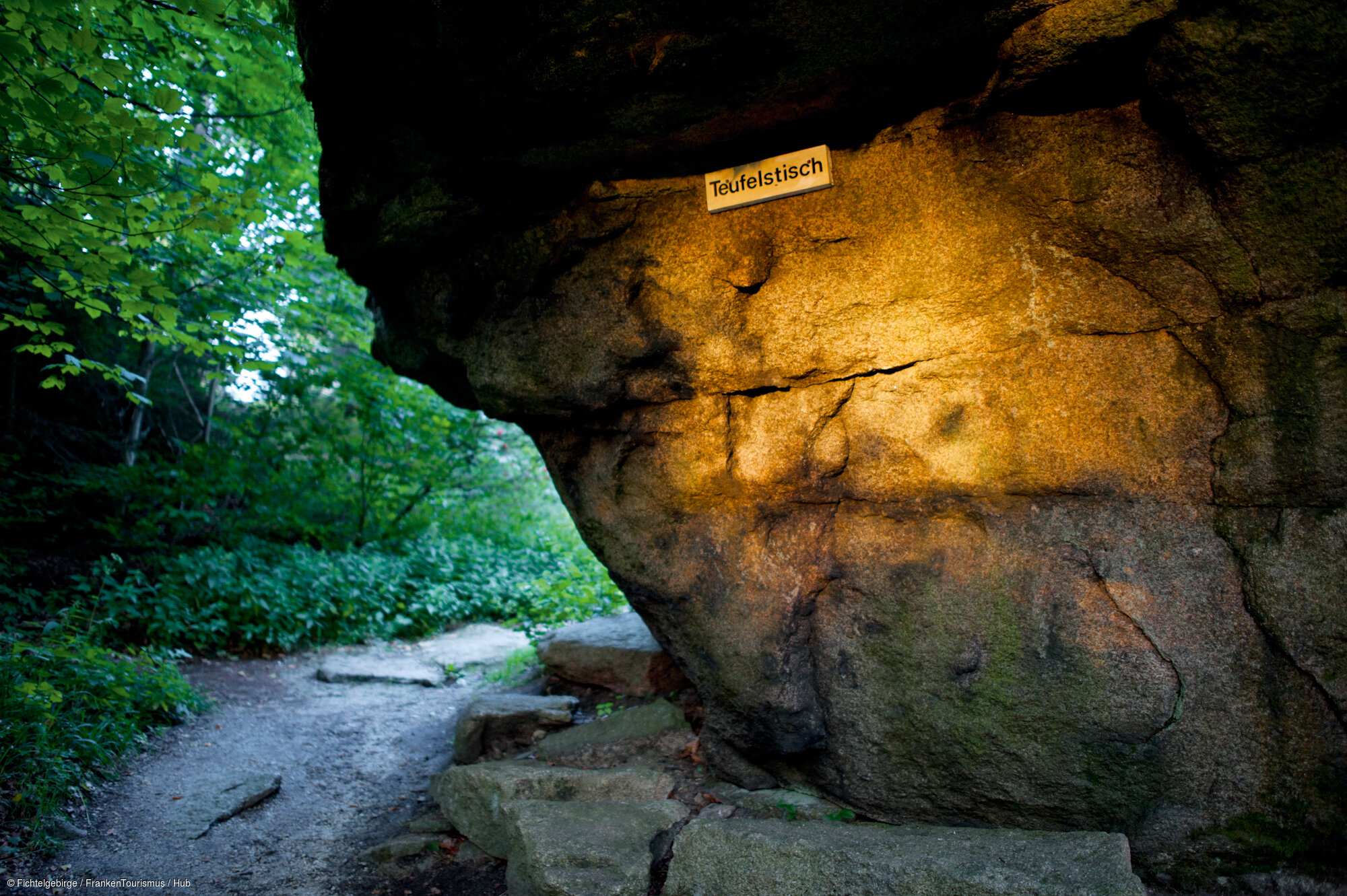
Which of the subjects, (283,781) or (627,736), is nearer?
(627,736)

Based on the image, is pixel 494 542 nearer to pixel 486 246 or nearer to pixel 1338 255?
pixel 486 246

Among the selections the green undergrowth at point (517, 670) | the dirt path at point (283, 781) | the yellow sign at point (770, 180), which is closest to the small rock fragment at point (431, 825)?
the dirt path at point (283, 781)

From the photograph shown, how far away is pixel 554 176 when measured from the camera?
312 cm

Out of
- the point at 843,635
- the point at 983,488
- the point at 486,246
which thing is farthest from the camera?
the point at 486,246

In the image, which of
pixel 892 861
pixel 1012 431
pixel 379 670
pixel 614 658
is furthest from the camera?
pixel 379 670

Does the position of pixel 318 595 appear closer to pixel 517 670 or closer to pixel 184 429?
pixel 517 670

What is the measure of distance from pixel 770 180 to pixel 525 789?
303cm

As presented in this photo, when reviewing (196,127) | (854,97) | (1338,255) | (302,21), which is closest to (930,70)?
(854,97)

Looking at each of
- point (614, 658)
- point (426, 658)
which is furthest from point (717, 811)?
point (426, 658)

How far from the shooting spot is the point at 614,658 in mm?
4645

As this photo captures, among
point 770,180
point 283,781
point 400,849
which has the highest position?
point 770,180

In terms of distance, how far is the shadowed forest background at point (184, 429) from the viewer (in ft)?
11.5

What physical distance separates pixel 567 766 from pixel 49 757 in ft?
8.83

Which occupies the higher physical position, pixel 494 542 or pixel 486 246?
pixel 486 246
